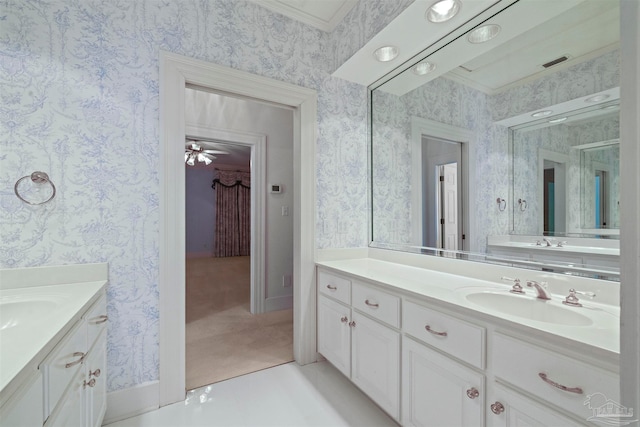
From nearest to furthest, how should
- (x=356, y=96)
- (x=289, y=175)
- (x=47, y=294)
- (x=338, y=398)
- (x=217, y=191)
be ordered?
(x=47, y=294) → (x=338, y=398) → (x=356, y=96) → (x=289, y=175) → (x=217, y=191)

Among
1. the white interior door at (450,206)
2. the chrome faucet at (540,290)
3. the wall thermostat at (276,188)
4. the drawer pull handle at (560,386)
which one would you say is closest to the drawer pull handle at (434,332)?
the drawer pull handle at (560,386)

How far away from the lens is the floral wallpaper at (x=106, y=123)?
4.70 feet

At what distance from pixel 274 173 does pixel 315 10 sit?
5.74 ft

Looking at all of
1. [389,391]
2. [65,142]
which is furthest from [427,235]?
[65,142]

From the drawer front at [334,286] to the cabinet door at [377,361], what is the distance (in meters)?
0.14

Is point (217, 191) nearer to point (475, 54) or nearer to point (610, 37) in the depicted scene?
point (475, 54)

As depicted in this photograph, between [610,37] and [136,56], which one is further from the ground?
[136,56]

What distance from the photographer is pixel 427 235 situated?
2.04m

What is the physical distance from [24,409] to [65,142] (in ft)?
4.30

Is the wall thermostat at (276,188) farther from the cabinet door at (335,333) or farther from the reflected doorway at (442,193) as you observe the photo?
the reflected doorway at (442,193)

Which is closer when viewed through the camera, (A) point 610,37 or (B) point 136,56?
(A) point 610,37

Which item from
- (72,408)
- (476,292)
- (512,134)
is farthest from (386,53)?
(72,408)

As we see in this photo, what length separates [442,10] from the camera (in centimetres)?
160

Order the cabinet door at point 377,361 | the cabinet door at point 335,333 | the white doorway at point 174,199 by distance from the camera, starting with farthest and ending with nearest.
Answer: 1. the cabinet door at point 335,333
2. the white doorway at point 174,199
3. the cabinet door at point 377,361
